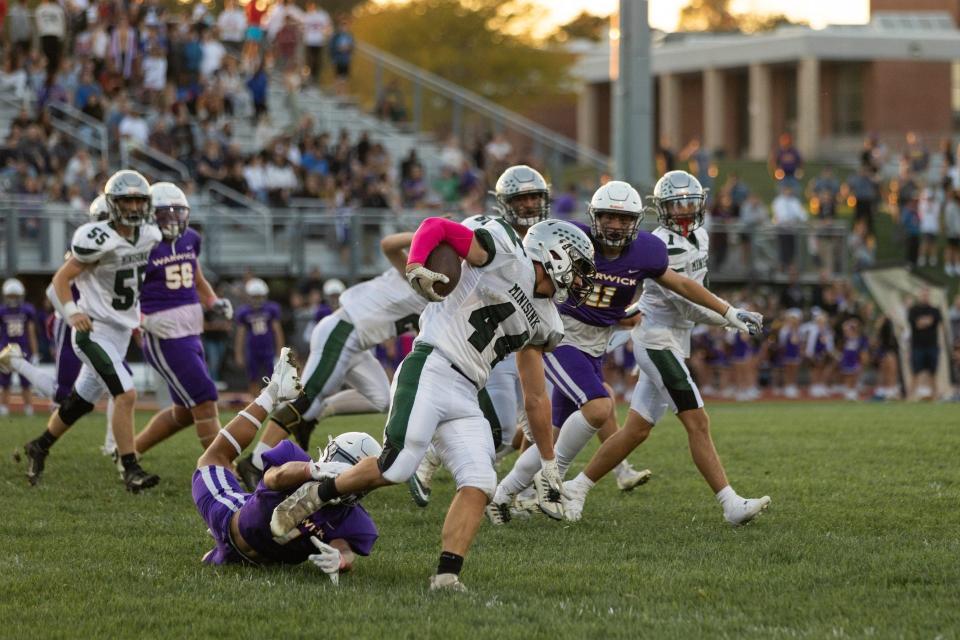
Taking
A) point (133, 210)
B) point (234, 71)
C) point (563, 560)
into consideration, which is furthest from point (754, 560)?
point (234, 71)

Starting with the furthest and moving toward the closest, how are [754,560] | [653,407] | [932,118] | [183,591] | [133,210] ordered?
[932,118], [133,210], [653,407], [754,560], [183,591]

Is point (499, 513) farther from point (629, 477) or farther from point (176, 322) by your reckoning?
point (176, 322)

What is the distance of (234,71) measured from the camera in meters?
24.5

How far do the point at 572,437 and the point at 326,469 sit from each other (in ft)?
7.91

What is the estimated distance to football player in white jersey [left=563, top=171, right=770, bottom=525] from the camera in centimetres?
831

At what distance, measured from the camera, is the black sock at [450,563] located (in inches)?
248

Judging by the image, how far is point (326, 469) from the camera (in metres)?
6.45

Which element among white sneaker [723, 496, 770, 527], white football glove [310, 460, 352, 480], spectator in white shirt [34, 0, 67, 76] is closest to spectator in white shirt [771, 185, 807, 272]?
spectator in white shirt [34, 0, 67, 76]

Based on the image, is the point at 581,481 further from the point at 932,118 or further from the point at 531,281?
the point at 932,118

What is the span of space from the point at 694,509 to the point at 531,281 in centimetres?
261

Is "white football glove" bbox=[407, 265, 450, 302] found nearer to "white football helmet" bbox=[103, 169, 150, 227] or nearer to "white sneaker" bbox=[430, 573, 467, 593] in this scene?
"white sneaker" bbox=[430, 573, 467, 593]

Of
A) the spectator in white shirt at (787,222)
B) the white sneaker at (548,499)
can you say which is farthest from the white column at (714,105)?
the white sneaker at (548,499)

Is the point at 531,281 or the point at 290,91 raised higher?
the point at 290,91

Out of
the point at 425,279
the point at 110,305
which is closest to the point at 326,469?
the point at 425,279
